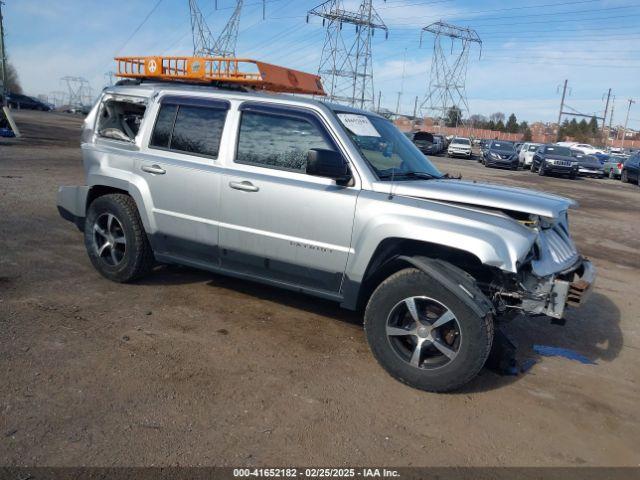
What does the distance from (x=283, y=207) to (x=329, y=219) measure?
41cm

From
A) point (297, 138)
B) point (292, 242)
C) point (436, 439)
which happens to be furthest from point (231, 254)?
point (436, 439)

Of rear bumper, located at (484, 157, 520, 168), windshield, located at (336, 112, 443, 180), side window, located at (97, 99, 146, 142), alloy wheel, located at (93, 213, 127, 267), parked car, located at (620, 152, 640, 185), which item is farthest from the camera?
rear bumper, located at (484, 157, 520, 168)

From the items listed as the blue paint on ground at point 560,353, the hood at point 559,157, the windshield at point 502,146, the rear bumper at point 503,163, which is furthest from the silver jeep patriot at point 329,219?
the windshield at point 502,146

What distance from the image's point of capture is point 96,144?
214 inches

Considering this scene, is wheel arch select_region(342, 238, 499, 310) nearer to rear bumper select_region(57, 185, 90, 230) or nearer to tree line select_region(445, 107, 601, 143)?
rear bumper select_region(57, 185, 90, 230)

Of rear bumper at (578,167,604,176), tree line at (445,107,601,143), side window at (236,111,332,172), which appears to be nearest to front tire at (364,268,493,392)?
side window at (236,111,332,172)

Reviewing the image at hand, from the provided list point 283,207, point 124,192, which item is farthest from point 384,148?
point 124,192

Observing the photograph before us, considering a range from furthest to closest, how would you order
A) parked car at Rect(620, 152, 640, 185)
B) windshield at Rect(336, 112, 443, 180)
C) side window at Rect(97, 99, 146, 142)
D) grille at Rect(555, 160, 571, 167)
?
grille at Rect(555, 160, 571, 167) < parked car at Rect(620, 152, 640, 185) < side window at Rect(97, 99, 146, 142) < windshield at Rect(336, 112, 443, 180)

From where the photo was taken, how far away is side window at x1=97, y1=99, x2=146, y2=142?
5453mm

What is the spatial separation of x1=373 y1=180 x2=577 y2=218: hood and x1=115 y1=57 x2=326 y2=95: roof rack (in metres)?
1.96

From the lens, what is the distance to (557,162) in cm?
2700

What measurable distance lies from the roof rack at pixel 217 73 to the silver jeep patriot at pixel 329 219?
24 cm

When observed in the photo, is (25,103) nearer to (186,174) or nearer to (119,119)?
(119,119)

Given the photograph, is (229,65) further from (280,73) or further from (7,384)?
(7,384)
